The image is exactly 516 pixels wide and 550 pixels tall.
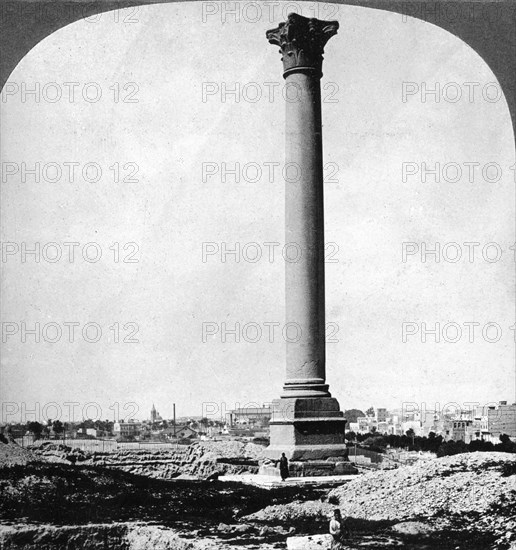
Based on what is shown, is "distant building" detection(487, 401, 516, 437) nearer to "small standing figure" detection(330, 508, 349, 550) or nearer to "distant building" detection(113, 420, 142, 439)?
"small standing figure" detection(330, 508, 349, 550)

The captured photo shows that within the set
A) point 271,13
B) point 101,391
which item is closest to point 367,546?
point 101,391

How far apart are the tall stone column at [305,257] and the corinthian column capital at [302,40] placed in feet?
0.07

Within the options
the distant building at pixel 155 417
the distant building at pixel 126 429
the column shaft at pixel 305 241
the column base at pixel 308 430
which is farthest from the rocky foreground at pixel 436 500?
the distant building at pixel 126 429

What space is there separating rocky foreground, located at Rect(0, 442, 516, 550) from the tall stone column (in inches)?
101

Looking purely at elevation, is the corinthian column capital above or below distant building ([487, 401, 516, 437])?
above

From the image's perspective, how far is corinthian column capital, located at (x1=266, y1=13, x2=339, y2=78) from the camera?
18219 millimetres

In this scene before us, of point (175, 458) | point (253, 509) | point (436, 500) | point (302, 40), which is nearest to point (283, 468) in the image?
point (253, 509)

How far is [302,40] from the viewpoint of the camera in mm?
18297

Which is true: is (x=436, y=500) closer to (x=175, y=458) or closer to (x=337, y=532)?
(x=337, y=532)

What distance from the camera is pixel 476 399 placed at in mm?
16938

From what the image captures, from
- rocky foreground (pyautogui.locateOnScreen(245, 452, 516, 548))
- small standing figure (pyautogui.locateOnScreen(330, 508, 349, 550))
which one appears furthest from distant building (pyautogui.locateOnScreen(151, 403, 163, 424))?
small standing figure (pyautogui.locateOnScreen(330, 508, 349, 550))

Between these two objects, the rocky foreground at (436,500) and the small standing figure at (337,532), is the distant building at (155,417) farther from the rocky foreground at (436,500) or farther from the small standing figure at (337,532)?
the small standing figure at (337,532)

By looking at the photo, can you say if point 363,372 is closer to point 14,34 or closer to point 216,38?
point 216,38

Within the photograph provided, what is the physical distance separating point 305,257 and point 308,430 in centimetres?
368
